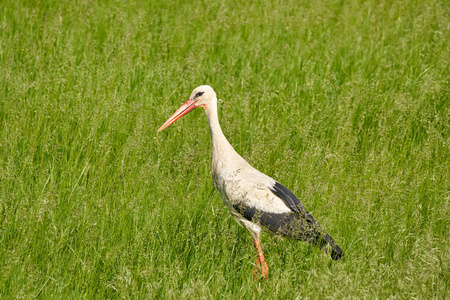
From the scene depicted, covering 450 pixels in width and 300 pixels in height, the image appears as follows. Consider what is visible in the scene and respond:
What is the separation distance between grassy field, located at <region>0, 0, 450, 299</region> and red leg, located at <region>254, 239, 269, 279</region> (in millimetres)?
52

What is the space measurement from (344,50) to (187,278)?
3.88 meters

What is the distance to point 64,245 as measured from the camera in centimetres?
318

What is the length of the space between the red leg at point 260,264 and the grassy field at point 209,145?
0.05 metres

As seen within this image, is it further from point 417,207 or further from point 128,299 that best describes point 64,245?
point 417,207

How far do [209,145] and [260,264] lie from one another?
1.44m

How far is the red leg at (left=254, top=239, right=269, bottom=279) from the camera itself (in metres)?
3.28

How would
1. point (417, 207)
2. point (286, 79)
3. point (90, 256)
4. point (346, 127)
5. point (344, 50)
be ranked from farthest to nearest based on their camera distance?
point (344, 50), point (286, 79), point (346, 127), point (417, 207), point (90, 256)

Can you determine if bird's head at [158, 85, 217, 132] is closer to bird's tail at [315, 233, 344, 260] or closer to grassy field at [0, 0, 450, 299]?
grassy field at [0, 0, 450, 299]

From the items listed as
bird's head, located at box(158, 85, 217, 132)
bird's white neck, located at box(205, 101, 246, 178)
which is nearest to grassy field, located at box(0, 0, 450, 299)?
bird's white neck, located at box(205, 101, 246, 178)

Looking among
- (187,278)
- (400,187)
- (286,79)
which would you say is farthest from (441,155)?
(187,278)

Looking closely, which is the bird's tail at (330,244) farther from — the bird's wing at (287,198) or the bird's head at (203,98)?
the bird's head at (203,98)

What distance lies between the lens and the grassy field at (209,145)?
306cm

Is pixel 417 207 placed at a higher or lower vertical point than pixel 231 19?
lower

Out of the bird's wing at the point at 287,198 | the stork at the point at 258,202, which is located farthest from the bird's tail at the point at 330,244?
the bird's wing at the point at 287,198
